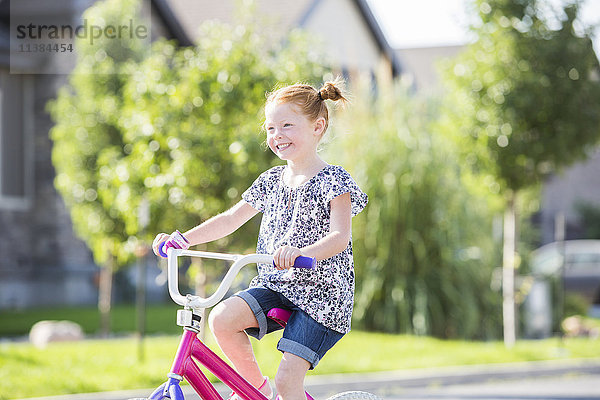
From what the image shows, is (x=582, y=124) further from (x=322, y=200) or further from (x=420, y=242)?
(x=322, y=200)

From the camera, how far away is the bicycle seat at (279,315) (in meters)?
3.79

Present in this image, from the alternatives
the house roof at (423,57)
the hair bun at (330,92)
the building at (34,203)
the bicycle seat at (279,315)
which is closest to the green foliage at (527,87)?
the building at (34,203)

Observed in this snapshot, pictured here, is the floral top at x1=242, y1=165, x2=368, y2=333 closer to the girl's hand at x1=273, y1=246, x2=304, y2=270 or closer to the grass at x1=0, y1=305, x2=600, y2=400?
the girl's hand at x1=273, y1=246, x2=304, y2=270

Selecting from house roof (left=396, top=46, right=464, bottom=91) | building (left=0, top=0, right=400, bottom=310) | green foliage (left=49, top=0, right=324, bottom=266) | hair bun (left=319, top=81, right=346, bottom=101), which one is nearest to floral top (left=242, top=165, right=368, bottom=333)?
hair bun (left=319, top=81, right=346, bottom=101)

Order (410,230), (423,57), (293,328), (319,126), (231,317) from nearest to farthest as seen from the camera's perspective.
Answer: (231,317) → (293,328) → (319,126) → (410,230) → (423,57)

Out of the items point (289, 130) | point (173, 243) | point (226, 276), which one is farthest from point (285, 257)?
point (289, 130)

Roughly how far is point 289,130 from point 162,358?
19.9 feet

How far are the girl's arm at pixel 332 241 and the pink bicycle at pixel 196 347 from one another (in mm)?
45

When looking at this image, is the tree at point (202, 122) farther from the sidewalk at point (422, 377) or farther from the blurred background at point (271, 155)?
the sidewalk at point (422, 377)

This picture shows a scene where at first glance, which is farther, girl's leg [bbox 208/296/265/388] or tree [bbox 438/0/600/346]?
tree [bbox 438/0/600/346]

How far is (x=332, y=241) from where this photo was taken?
364 cm

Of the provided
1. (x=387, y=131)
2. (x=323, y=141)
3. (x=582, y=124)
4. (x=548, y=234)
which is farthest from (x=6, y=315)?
(x=548, y=234)

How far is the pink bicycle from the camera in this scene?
3385 mm

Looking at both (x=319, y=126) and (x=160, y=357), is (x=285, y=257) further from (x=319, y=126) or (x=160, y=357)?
(x=160, y=357)
